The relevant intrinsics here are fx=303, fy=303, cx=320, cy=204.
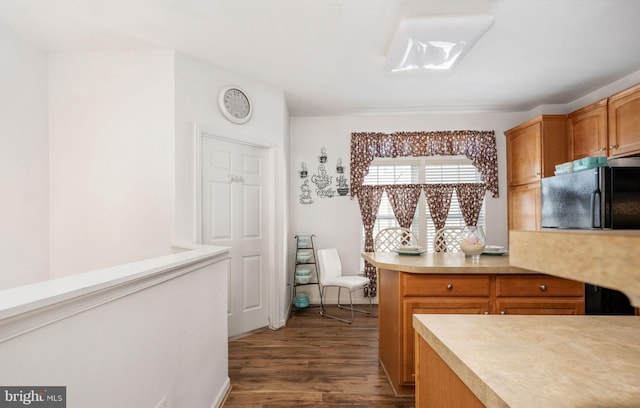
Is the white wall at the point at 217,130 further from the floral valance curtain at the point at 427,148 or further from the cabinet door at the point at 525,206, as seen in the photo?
the cabinet door at the point at 525,206

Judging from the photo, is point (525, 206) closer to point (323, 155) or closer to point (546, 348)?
point (323, 155)

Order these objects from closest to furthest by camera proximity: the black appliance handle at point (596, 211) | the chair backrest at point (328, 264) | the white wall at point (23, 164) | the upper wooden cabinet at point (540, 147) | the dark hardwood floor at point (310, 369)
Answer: the dark hardwood floor at point (310, 369), the white wall at point (23, 164), the black appliance handle at point (596, 211), the upper wooden cabinet at point (540, 147), the chair backrest at point (328, 264)

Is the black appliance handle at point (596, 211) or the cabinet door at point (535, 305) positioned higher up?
the black appliance handle at point (596, 211)

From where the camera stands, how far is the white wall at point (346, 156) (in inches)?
176

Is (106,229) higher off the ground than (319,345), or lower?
higher

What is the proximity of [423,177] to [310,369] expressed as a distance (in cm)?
314

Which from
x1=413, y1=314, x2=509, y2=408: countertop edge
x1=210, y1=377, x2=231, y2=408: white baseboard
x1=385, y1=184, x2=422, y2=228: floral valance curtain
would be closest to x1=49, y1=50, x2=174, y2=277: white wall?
x1=210, y1=377, x2=231, y2=408: white baseboard

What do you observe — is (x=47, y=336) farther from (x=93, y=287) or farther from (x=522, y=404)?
(x=522, y=404)

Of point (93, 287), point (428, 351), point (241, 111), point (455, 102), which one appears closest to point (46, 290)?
point (93, 287)

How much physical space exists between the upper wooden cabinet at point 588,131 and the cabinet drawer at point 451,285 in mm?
2430

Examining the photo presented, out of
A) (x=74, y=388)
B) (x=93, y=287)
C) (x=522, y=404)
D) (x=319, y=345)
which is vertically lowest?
(x=319, y=345)

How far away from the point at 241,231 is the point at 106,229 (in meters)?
1.23

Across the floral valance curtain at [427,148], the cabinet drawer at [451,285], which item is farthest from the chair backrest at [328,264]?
the cabinet drawer at [451,285]

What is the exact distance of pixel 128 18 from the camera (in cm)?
236
